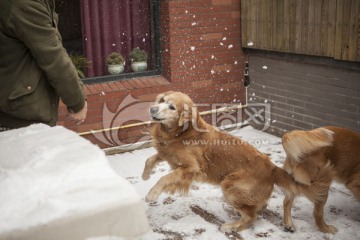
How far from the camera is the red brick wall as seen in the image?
5.66 metres

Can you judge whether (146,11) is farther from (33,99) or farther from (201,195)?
(33,99)

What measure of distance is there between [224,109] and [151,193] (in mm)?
3187

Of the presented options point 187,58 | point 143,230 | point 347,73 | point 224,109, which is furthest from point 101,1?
point 143,230

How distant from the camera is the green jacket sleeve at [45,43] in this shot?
6.62ft

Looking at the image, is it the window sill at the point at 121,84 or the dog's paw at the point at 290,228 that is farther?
the window sill at the point at 121,84

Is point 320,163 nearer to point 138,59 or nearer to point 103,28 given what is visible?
point 138,59

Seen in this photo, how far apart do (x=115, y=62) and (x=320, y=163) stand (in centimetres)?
339

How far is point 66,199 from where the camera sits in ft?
4.07

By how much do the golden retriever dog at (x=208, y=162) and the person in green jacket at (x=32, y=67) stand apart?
1.41m

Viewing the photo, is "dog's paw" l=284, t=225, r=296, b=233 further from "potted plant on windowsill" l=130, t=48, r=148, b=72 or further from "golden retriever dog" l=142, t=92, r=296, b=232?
"potted plant on windowsill" l=130, t=48, r=148, b=72

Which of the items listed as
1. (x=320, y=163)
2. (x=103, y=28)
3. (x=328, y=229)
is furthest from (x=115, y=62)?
(x=328, y=229)

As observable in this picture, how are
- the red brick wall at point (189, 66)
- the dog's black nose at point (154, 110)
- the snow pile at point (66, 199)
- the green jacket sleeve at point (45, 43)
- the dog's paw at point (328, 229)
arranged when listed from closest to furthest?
1. the snow pile at point (66, 199)
2. the green jacket sleeve at point (45, 43)
3. the dog's paw at point (328, 229)
4. the dog's black nose at point (154, 110)
5. the red brick wall at point (189, 66)

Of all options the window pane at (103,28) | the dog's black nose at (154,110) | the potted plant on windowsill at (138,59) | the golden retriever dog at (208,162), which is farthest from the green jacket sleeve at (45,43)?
the potted plant on windowsill at (138,59)

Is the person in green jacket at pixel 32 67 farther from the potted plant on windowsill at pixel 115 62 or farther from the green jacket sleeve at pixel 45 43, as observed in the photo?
the potted plant on windowsill at pixel 115 62
